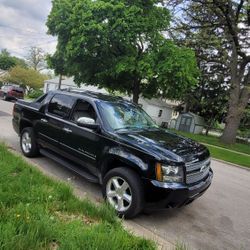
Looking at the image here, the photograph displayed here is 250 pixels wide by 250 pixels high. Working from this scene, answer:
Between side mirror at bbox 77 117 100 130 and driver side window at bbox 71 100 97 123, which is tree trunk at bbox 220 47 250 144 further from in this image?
side mirror at bbox 77 117 100 130

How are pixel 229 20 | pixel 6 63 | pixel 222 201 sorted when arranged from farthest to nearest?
pixel 6 63
pixel 229 20
pixel 222 201

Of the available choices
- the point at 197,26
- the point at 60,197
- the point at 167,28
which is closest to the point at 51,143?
the point at 60,197

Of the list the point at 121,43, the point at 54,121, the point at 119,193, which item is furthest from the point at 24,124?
the point at 121,43

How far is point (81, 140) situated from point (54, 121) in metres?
1.11

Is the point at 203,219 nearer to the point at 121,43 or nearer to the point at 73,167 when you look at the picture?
the point at 73,167

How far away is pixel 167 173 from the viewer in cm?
441

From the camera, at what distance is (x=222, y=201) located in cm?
629

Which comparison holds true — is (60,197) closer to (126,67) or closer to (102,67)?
(126,67)

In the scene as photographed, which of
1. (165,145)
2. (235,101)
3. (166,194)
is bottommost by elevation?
(166,194)

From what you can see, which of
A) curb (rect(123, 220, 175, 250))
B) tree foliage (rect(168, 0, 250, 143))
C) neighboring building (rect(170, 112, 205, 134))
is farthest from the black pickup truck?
neighboring building (rect(170, 112, 205, 134))

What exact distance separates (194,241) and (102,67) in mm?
18356

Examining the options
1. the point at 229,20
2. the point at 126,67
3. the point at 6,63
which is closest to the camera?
the point at 126,67

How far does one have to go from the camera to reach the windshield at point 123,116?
18.1 ft

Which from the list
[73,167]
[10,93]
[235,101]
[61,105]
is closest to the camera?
[73,167]
